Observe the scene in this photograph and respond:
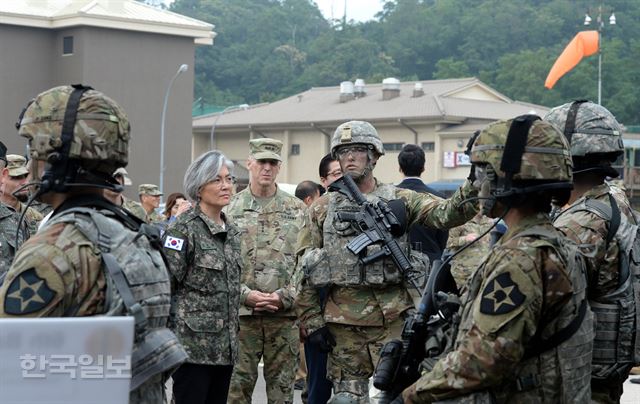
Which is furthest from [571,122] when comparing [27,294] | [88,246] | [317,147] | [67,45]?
→ [317,147]

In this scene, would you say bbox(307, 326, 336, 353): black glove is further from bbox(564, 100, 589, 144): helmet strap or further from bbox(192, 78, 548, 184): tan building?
bbox(192, 78, 548, 184): tan building

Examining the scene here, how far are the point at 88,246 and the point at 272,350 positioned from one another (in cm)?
461

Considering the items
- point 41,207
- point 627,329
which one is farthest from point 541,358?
point 41,207

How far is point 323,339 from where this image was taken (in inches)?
287

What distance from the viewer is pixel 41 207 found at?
11.1 metres

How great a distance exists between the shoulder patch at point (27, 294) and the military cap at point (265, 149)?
5214 millimetres

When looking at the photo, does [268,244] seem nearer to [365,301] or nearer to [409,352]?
[365,301]

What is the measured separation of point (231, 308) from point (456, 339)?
3.06 metres

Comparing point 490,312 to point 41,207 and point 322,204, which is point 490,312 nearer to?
point 322,204

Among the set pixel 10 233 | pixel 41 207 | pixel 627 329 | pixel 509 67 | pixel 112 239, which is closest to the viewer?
pixel 112 239

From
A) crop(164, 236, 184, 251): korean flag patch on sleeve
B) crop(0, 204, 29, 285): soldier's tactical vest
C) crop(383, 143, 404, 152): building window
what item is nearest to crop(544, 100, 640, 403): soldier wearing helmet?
crop(164, 236, 184, 251): korean flag patch on sleeve

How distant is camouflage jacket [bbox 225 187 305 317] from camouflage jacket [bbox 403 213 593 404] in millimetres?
4083

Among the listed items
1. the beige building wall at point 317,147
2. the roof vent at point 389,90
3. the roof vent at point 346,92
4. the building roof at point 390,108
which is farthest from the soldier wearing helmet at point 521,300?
the roof vent at point 346,92

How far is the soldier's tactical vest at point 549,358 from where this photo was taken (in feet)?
14.0
